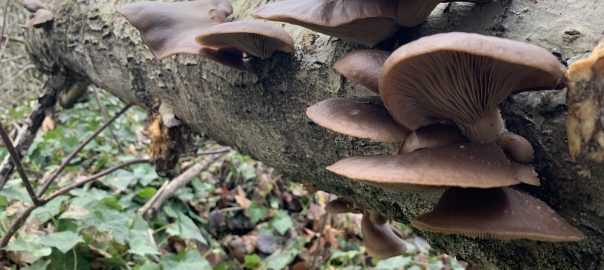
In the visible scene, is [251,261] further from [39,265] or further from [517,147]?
[517,147]

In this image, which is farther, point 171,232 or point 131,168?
point 131,168

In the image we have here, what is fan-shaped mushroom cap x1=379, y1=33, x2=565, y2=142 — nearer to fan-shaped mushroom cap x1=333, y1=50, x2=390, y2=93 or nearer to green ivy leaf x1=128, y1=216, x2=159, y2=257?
fan-shaped mushroom cap x1=333, y1=50, x2=390, y2=93

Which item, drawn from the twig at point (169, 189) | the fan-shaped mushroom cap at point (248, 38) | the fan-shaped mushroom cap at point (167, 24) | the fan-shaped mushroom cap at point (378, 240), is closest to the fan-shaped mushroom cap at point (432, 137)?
the fan-shaped mushroom cap at point (248, 38)

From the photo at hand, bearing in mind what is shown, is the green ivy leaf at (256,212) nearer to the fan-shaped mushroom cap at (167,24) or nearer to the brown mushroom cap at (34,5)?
the brown mushroom cap at (34,5)

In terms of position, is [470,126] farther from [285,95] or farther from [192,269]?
[192,269]

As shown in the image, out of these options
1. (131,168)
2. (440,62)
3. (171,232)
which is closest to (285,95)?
(440,62)

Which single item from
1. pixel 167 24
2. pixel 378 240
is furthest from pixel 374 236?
pixel 167 24
